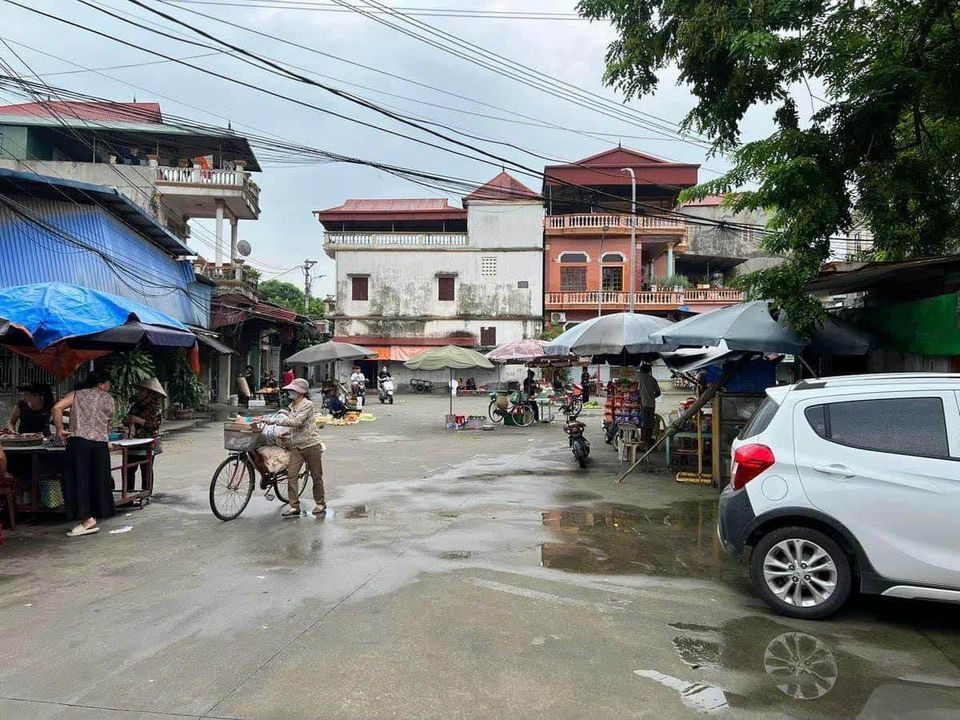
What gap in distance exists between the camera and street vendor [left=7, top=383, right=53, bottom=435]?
8.09 metres

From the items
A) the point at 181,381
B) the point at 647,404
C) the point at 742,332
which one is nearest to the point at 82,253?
the point at 181,381

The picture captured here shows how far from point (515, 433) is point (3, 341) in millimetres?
11444

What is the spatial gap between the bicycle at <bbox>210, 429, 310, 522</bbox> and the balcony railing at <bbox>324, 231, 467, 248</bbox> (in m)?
31.3

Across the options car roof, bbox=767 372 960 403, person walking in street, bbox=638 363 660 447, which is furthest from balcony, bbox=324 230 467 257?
car roof, bbox=767 372 960 403

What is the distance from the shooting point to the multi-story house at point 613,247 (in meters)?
35.8

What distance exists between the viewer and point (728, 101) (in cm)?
802

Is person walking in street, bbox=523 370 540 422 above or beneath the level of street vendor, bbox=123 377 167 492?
beneath

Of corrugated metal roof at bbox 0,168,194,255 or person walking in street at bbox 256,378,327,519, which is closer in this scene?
person walking in street at bbox 256,378,327,519

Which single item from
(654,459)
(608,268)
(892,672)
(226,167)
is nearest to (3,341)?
(892,672)

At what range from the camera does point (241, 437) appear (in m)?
7.29

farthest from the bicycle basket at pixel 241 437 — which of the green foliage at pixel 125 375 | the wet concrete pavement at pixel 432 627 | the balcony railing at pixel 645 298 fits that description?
the balcony railing at pixel 645 298

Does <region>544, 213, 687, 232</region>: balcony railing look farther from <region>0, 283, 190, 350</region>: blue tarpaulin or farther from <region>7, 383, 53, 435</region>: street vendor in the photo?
Result: <region>0, 283, 190, 350</region>: blue tarpaulin

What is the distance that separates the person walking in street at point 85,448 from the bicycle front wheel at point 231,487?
114 cm

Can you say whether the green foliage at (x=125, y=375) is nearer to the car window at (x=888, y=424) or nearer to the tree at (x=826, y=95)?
the tree at (x=826, y=95)
